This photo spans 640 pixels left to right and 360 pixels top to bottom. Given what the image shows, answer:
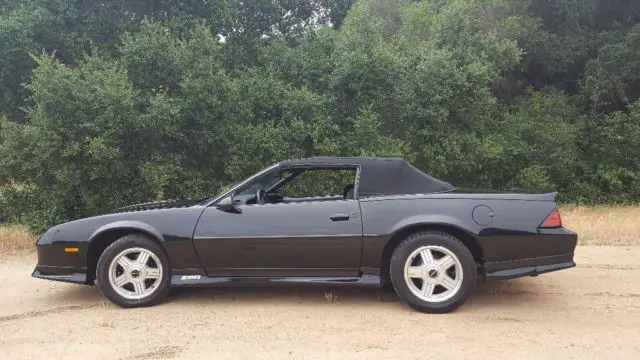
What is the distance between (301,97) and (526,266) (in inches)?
319

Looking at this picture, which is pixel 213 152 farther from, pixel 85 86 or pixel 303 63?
pixel 303 63

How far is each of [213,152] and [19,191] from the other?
11.6 ft

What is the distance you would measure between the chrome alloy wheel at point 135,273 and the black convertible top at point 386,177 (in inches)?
60.7

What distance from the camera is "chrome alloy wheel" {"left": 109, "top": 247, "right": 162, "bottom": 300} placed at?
5422 mm

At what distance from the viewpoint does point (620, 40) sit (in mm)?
18281

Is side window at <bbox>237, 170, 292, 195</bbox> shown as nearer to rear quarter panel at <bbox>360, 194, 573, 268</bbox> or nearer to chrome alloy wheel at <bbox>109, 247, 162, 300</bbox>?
rear quarter panel at <bbox>360, 194, 573, 268</bbox>

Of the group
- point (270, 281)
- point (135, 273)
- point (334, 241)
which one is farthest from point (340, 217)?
point (135, 273)

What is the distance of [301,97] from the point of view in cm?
1252

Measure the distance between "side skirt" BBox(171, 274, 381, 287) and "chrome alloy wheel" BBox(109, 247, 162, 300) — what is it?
19 cm

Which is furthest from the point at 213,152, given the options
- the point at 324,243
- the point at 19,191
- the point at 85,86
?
the point at 324,243

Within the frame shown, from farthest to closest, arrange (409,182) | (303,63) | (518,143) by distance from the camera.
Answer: (518,143) < (303,63) < (409,182)

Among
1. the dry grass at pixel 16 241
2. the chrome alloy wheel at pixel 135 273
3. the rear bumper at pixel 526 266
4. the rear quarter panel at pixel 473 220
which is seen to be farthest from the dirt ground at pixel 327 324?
the dry grass at pixel 16 241

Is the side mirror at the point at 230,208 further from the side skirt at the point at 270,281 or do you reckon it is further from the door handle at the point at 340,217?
the door handle at the point at 340,217

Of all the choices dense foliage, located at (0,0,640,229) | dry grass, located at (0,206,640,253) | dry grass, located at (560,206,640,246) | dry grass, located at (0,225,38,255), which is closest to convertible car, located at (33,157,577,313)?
dense foliage, located at (0,0,640,229)
